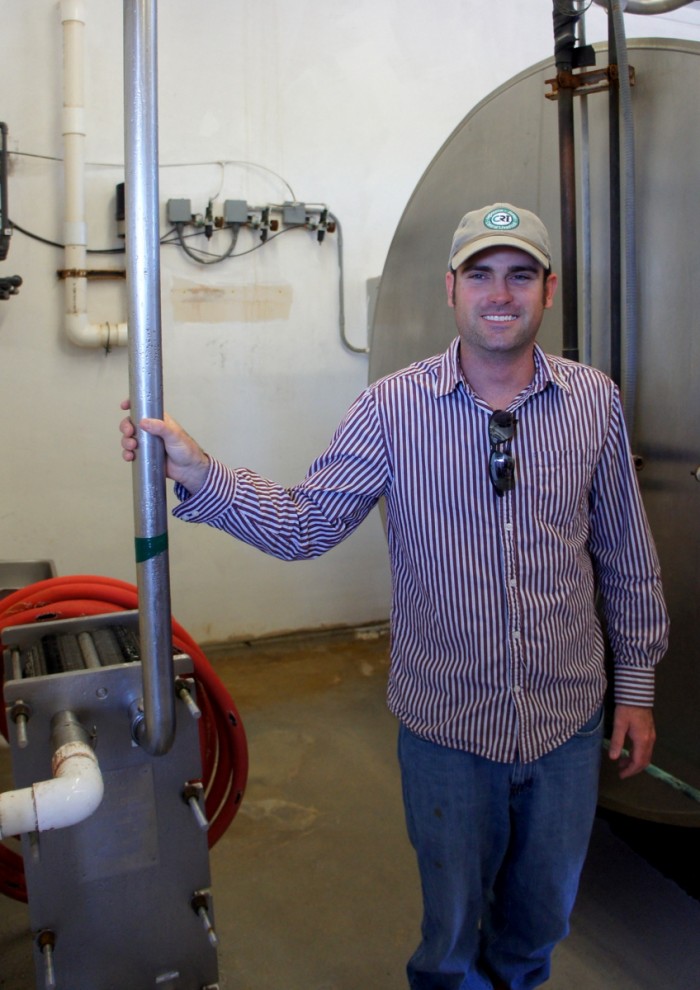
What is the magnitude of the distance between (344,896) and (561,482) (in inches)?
45.9

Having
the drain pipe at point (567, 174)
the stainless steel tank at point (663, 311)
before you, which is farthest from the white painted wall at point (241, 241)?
the drain pipe at point (567, 174)

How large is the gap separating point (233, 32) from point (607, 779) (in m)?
2.82

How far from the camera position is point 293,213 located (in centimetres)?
331

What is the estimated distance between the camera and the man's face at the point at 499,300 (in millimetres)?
1287

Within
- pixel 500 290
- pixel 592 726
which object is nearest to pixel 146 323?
pixel 500 290

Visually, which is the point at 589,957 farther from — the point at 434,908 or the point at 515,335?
the point at 515,335

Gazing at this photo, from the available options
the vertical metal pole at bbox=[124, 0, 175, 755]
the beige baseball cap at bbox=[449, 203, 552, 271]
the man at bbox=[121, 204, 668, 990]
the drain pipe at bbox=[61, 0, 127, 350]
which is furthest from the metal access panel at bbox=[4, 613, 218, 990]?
the drain pipe at bbox=[61, 0, 127, 350]

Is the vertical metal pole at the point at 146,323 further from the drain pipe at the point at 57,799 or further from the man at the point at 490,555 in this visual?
the man at the point at 490,555

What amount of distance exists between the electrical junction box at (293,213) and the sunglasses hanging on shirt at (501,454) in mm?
2253

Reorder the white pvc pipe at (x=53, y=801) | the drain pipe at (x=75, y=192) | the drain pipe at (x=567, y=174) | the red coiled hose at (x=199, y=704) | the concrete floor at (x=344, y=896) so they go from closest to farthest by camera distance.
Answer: the white pvc pipe at (x=53, y=801) → the red coiled hose at (x=199, y=704) → the drain pipe at (x=567, y=174) → the concrete floor at (x=344, y=896) → the drain pipe at (x=75, y=192)

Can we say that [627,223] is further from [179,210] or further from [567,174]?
[179,210]

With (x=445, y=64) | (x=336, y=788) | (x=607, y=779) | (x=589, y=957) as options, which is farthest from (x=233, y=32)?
(x=589, y=957)

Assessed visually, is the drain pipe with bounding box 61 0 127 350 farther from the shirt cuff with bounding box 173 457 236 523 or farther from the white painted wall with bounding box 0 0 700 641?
the shirt cuff with bounding box 173 457 236 523

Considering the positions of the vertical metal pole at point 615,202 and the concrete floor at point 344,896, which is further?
the concrete floor at point 344,896
